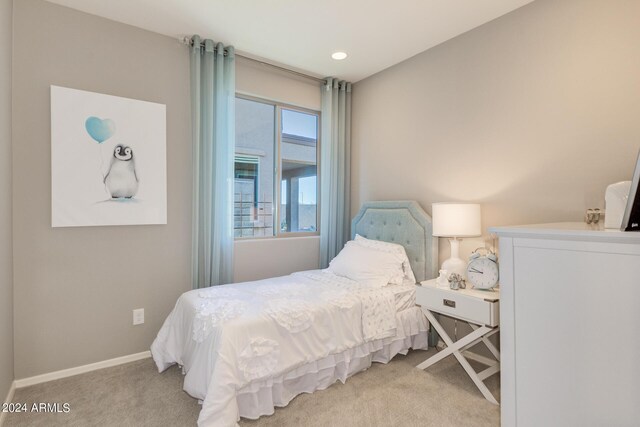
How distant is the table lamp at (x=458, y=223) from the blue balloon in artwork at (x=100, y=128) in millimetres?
2644

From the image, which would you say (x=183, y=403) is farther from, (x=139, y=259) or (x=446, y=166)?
(x=446, y=166)

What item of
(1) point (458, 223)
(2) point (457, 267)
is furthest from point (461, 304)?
(1) point (458, 223)

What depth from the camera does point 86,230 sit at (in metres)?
2.55

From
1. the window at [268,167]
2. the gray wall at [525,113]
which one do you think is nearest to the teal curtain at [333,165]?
the window at [268,167]

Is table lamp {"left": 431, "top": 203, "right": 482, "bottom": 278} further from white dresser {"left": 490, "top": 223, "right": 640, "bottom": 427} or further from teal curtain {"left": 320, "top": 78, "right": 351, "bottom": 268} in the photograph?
teal curtain {"left": 320, "top": 78, "right": 351, "bottom": 268}

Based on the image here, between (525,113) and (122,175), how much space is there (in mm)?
3121

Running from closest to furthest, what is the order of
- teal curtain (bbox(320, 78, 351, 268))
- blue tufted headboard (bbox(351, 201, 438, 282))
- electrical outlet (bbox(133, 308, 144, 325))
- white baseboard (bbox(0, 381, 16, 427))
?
white baseboard (bbox(0, 381, 16, 427)), electrical outlet (bbox(133, 308, 144, 325)), blue tufted headboard (bbox(351, 201, 438, 282)), teal curtain (bbox(320, 78, 351, 268))

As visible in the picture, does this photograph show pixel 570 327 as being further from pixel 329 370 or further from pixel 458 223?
pixel 329 370

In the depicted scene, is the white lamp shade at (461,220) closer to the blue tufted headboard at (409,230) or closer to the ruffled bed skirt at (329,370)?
the blue tufted headboard at (409,230)

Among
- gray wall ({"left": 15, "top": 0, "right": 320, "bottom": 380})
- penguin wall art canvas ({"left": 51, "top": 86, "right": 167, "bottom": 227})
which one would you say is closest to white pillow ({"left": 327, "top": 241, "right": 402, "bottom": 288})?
gray wall ({"left": 15, "top": 0, "right": 320, "bottom": 380})

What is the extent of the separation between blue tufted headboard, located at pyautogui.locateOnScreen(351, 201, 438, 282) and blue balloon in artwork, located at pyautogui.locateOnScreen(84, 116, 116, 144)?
2.47 metres

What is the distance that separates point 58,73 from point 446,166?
3164mm

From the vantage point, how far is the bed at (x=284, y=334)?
1850 mm

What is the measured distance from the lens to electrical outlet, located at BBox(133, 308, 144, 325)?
274cm
